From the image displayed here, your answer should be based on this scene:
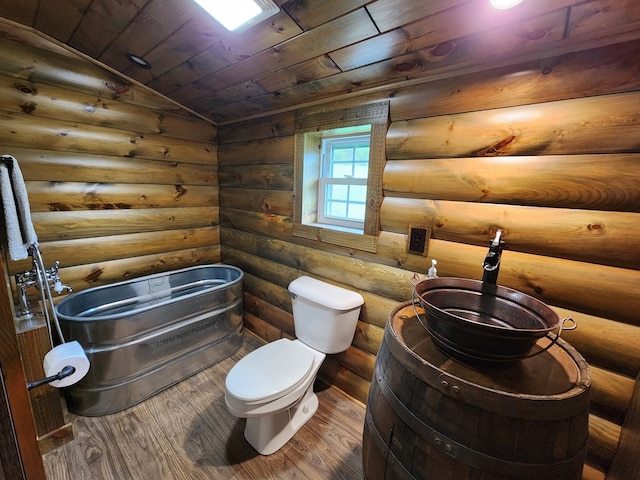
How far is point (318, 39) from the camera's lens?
3.90ft

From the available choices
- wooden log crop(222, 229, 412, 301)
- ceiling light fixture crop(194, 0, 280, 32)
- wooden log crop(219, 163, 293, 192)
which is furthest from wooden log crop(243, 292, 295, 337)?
ceiling light fixture crop(194, 0, 280, 32)

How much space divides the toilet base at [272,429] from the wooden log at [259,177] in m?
1.43

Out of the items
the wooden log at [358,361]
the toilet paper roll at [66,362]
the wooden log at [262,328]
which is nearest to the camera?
the toilet paper roll at [66,362]

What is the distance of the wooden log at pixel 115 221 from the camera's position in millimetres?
1724

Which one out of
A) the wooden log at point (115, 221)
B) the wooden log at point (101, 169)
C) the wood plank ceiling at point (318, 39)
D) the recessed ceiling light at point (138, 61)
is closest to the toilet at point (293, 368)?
the wood plank ceiling at point (318, 39)

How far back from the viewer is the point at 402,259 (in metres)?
1.43

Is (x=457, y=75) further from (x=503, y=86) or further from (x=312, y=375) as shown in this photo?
(x=312, y=375)

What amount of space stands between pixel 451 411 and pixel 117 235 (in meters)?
2.35

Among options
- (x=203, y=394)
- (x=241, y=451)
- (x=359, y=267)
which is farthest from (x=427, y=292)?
Answer: (x=203, y=394)

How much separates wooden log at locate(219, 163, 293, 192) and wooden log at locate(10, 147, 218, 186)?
21cm

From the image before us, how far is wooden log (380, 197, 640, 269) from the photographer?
2.99 feet

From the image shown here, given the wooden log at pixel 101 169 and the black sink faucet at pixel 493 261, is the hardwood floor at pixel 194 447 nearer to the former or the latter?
the black sink faucet at pixel 493 261

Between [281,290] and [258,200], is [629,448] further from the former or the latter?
[258,200]

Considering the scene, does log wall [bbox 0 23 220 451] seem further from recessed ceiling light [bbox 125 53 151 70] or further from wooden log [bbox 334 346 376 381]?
wooden log [bbox 334 346 376 381]
